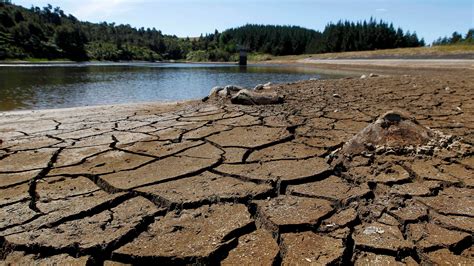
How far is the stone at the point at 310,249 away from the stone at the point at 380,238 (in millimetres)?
117

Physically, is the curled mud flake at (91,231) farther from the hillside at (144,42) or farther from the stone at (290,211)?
the hillside at (144,42)

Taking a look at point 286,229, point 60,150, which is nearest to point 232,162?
point 286,229

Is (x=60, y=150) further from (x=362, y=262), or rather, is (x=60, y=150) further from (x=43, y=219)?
(x=362, y=262)

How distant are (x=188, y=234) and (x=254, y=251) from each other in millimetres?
391

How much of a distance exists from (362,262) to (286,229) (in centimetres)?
45

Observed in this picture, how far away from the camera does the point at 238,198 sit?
2455 mm

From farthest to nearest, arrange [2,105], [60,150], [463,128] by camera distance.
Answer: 1. [2,105]
2. [463,128]
3. [60,150]

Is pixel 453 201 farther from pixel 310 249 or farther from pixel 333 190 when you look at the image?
pixel 310 249

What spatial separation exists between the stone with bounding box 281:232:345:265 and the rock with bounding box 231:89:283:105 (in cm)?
447

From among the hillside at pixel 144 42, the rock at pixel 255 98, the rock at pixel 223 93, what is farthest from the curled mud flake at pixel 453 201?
the hillside at pixel 144 42

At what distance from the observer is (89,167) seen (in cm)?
326

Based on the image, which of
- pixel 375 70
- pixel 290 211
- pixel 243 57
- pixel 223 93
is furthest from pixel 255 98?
pixel 243 57

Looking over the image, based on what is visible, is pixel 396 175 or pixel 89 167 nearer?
pixel 396 175

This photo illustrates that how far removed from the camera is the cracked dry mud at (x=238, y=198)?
190 cm
